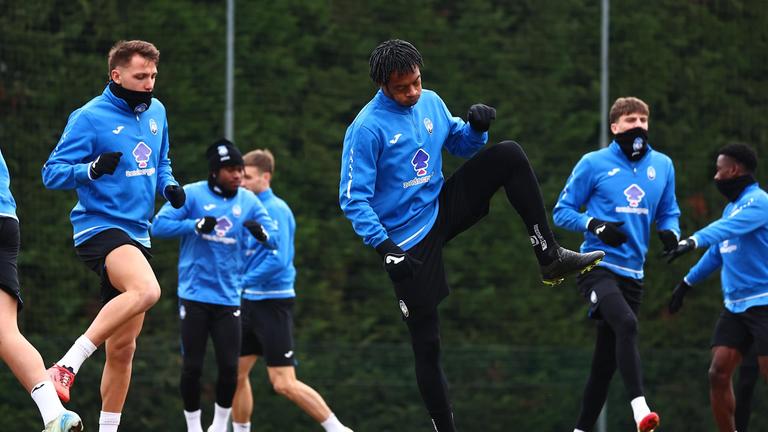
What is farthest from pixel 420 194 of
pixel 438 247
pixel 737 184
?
pixel 737 184

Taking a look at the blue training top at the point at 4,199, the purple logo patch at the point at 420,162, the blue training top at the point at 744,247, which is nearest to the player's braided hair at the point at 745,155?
the blue training top at the point at 744,247

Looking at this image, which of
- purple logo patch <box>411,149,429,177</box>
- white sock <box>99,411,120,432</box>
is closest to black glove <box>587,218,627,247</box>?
purple logo patch <box>411,149,429,177</box>

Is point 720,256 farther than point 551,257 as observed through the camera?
Yes

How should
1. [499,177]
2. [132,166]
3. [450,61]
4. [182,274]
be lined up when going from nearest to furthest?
[499,177], [132,166], [182,274], [450,61]

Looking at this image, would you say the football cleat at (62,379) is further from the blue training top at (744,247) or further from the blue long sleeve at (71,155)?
the blue training top at (744,247)

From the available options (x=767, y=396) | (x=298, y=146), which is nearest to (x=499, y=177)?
(x=298, y=146)

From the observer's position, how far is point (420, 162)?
654 cm

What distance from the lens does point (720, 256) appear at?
9164mm

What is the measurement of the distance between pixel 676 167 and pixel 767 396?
2.47m

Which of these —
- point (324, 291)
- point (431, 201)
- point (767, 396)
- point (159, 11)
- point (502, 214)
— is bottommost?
point (767, 396)

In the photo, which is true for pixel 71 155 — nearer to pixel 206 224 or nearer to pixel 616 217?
pixel 206 224

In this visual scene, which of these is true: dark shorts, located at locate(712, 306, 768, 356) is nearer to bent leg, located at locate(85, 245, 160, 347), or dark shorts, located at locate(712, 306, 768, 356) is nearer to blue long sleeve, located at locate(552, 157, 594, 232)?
blue long sleeve, located at locate(552, 157, 594, 232)

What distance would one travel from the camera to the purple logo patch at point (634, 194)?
327 inches

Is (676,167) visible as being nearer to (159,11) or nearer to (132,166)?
(159,11)
